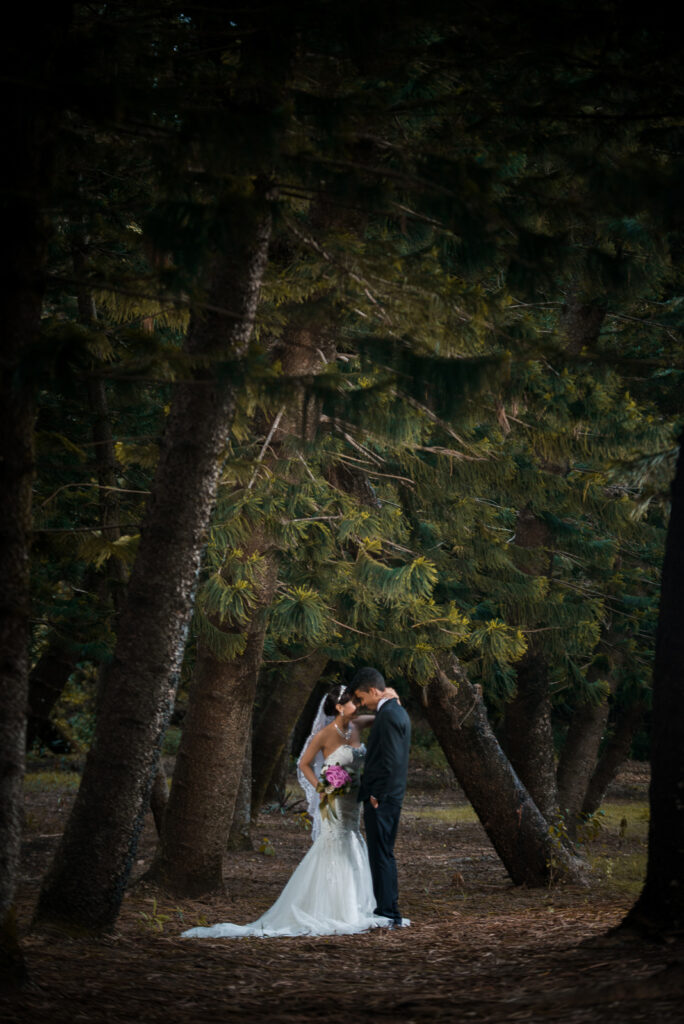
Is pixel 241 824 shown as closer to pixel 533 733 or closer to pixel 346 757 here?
pixel 533 733

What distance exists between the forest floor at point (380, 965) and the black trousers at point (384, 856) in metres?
0.27

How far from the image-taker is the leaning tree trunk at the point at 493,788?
35.4 ft

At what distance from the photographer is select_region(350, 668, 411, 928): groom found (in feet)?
28.3

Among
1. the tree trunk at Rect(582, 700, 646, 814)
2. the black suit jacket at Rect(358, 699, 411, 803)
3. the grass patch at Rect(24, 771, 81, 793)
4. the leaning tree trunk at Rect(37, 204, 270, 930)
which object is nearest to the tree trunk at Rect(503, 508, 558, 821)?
the black suit jacket at Rect(358, 699, 411, 803)

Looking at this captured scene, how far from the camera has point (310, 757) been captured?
959 cm

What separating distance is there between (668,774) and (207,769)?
14.3ft

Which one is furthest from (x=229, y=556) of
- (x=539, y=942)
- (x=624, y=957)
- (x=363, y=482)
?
(x=624, y=957)

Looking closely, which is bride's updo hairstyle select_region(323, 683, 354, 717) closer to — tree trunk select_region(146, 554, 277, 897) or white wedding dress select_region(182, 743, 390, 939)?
white wedding dress select_region(182, 743, 390, 939)

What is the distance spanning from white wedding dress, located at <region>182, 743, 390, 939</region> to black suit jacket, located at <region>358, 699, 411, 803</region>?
0.58m

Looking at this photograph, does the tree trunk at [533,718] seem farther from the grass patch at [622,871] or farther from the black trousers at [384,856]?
the black trousers at [384,856]

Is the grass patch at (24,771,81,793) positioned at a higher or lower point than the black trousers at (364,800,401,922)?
lower

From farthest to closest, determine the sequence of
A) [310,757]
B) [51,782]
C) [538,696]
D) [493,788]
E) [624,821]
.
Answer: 1. [51,782]
2. [624,821]
3. [538,696]
4. [493,788]
5. [310,757]

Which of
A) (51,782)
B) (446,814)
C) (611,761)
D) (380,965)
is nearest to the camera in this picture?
(380,965)

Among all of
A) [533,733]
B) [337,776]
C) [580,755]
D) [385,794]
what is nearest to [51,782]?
[580,755]
